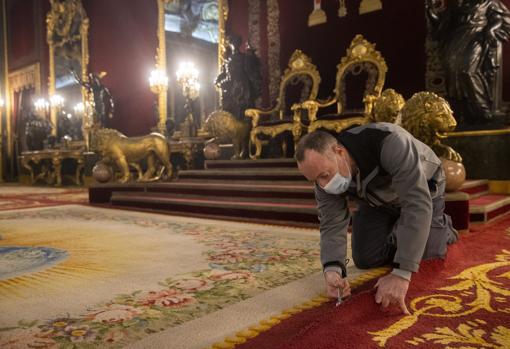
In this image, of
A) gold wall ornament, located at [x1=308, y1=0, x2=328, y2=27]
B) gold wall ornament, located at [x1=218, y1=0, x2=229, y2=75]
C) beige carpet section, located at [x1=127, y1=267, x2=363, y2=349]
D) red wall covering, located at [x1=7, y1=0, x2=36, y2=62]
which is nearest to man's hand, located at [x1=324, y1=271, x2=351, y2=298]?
beige carpet section, located at [x1=127, y1=267, x2=363, y2=349]

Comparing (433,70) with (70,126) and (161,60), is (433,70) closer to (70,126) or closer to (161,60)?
(161,60)

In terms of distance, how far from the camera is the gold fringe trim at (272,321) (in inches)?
50.3

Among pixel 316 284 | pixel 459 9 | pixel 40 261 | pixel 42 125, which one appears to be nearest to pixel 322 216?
pixel 316 284

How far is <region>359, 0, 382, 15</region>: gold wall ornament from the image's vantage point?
6.05 metres

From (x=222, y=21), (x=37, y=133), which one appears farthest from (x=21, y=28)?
(x=222, y=21)

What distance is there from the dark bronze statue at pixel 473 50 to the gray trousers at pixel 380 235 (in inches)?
128

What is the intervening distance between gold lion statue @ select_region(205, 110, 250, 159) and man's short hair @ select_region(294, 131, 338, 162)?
16.3 feet

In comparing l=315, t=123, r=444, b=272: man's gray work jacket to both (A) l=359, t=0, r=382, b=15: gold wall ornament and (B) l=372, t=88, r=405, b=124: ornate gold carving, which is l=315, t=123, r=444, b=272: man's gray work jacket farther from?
(A) l=359, t=0, r=382, b=15: gold wall ornament

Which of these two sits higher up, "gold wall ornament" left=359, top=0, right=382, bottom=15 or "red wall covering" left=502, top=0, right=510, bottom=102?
"gold wall ornament" left=359, top=0, right=382, bottom=15

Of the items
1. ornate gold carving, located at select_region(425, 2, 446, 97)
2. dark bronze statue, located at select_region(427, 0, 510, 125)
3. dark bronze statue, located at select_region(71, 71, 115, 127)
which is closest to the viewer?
dark bronze statue, located at select_region(427, 0, 510, 125)

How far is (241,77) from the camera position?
22.2ft

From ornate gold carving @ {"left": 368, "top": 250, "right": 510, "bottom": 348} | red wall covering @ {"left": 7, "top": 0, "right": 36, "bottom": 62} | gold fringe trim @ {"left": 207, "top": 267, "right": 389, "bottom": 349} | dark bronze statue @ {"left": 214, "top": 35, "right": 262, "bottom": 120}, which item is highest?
red wall covering @ {"left": 7, "top": 0, "right": 36, "bottom": 62}

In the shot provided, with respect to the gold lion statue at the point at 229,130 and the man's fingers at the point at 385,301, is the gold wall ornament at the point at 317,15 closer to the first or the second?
the gold lion statue at the point at 229,130

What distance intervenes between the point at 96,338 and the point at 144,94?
8.43 meters
